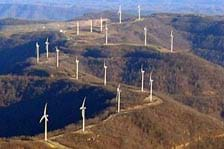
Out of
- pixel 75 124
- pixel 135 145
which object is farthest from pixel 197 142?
pixel 75 124

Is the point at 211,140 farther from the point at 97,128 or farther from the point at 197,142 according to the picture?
the point at 97,128

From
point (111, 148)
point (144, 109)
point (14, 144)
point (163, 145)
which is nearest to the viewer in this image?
point (14, 144)

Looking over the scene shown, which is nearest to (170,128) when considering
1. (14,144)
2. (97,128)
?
(97,128)

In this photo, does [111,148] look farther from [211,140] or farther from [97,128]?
[211,140]

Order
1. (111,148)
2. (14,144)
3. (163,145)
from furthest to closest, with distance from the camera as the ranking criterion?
(163,145)
(111,148)
(14,144)

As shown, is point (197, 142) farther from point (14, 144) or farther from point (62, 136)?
point (14, 144)

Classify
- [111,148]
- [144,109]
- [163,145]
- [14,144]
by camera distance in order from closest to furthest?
1. [14,144]
2. [111,148]
3. [163,145]
4. [144,109]

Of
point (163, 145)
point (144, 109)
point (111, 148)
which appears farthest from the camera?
point (144, 109)

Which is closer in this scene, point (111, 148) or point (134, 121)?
point (111, 148)

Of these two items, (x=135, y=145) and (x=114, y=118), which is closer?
(x=135, y=145)
